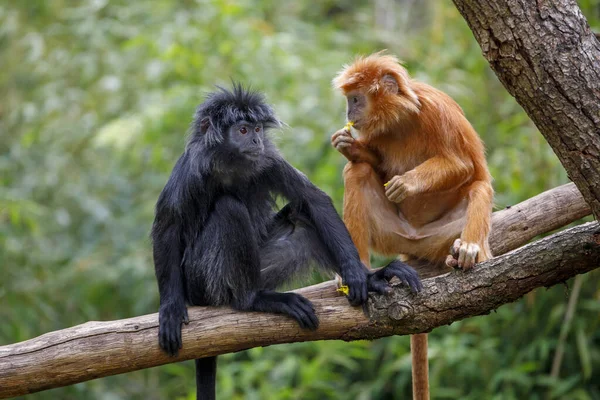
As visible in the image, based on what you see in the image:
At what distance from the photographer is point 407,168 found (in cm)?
350

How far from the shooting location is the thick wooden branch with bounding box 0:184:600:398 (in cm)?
273

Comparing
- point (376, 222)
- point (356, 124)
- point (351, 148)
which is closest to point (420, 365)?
point (376, 222)

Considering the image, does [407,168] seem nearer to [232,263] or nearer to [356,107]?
[356,107]

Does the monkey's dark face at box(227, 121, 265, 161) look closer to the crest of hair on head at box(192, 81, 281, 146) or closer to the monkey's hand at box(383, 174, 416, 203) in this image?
the crest of hair on head at box(192, 81, 281, 146)

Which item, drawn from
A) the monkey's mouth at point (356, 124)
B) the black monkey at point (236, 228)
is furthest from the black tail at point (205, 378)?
the monkey's mouth at point (356, 124)

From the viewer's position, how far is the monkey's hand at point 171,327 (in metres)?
2.97

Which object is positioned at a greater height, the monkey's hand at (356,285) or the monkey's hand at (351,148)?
the monkey's hand at (351,148)

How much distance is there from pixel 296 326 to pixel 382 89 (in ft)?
4.08

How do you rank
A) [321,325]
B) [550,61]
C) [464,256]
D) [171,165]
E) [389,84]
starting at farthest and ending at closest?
[171,165]
[389,84]
[321,325]
[464,256]
[550,61]

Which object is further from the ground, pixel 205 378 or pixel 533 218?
pixel 533 218

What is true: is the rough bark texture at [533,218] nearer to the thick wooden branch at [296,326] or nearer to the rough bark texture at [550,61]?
the thick wooden branch at [296,326]

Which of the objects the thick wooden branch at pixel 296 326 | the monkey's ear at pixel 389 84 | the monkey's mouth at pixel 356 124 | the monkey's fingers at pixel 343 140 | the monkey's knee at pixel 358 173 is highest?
the monkey's ear at pixel 389 84

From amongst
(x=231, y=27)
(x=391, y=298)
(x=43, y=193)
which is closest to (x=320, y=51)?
(x=231, y=27)

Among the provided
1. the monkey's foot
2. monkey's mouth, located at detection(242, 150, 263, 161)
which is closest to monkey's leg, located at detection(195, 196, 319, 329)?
monkey's mouth, located at detection(242, 150, 263, 161)
